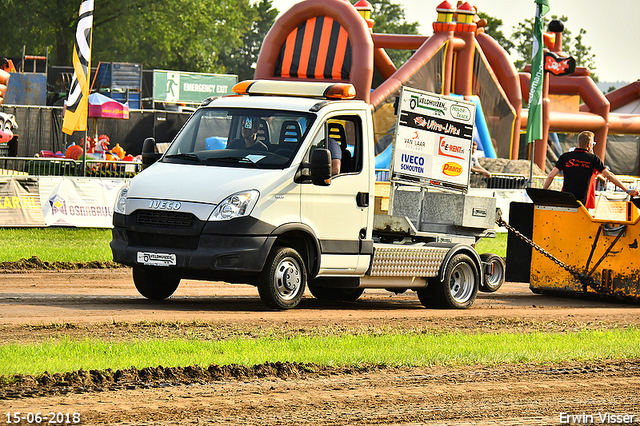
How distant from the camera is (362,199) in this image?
10938 millimetres

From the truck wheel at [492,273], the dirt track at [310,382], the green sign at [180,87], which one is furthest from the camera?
the green sign at [180,87]

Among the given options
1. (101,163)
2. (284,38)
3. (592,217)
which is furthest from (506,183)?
(592,217)

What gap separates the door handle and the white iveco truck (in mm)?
19

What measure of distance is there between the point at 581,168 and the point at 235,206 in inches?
244

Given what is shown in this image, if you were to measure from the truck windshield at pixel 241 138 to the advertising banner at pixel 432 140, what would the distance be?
163 cm

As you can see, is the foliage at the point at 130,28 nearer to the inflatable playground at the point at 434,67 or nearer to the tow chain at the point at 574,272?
the inflatable playground at the point at 434,67

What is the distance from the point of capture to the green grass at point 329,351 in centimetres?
691

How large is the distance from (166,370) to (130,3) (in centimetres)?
6061

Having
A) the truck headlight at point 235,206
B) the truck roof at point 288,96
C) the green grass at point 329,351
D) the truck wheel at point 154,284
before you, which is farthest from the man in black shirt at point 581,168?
the truck wheel at point 154,284

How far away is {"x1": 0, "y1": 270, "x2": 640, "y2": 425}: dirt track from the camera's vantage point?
5.78 m

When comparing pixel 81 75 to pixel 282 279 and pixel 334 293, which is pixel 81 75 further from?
pixel 282 279

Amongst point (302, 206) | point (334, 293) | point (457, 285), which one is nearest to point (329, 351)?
point (302, 206)

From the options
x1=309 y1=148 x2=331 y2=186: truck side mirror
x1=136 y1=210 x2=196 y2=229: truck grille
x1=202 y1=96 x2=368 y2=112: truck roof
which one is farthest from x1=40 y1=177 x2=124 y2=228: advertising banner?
x1=309 y1=148 x2=331 y2=186: truck side mirror

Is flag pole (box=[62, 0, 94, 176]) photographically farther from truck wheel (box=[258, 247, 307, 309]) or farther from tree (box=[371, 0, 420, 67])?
tree (box=[371, 0, 420, 67])
